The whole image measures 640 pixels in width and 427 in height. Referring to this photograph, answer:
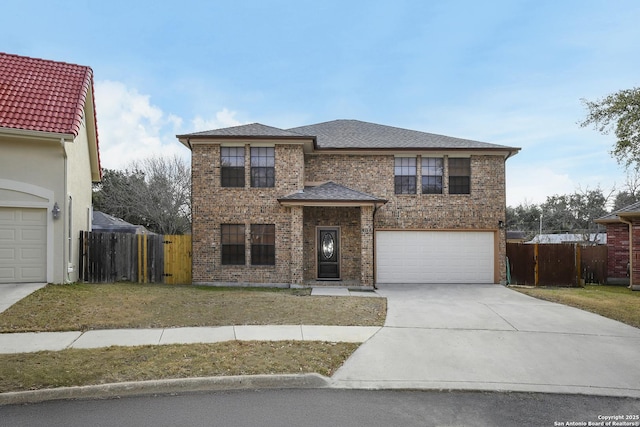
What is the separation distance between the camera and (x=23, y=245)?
11547mm

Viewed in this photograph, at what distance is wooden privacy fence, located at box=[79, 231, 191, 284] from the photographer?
1392 cm

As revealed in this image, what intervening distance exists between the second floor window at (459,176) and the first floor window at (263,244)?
24.1ft

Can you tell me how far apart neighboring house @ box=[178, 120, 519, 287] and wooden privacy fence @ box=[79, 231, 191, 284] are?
866 millimetres

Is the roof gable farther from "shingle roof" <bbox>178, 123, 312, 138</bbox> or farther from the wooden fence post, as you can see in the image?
the wooden fence post

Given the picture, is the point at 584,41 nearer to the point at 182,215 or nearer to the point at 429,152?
the point at 429,152

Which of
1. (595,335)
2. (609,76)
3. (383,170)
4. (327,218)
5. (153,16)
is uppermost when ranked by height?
(153,16)

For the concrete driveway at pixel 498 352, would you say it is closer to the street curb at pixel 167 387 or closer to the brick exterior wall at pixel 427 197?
the street curb at pixel 167 387

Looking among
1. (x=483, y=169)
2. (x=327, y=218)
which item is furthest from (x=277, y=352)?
(x=483, y=169)

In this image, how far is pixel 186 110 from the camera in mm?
25453

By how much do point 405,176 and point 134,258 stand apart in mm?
10749

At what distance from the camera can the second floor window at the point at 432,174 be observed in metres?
16.6

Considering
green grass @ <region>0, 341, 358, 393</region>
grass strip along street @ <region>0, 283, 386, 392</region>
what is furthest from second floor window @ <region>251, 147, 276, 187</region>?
green grass @ <region>0, 341, 358, 393</region>

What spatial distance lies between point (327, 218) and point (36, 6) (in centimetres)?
1183

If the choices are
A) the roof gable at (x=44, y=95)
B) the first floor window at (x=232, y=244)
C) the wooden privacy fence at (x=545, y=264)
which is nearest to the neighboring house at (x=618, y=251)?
the wooden privacy fence at (x=545, y=264)
